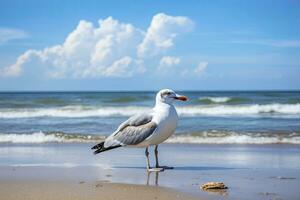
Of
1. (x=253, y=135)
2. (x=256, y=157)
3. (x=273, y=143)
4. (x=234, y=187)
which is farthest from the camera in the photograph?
(x=253, y=135)

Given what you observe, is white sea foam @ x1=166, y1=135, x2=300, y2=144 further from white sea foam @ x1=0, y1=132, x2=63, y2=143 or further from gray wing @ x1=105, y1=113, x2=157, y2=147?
gray wing @ x1=105, y1=113, x2=157, y2=147

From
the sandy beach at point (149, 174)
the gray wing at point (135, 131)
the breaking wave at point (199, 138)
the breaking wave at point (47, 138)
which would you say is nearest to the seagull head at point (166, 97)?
the gray wing at point (135, 131)

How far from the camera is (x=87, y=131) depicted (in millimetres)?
14766

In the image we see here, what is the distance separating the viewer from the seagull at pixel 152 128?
7.67 metres

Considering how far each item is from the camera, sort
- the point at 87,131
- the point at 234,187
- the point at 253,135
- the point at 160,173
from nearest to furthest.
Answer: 1. the point at 234,187
2. the point at 160,173
3. the point at 253,135
4. the point at 87,131

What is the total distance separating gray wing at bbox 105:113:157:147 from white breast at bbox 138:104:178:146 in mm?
70

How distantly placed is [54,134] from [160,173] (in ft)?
21.9

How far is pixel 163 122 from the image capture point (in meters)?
7.63

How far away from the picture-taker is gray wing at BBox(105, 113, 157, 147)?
7.75m

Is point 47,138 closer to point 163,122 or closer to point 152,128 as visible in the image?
point 152,128

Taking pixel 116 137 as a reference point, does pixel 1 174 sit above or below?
below

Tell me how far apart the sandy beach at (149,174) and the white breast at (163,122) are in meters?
0.53

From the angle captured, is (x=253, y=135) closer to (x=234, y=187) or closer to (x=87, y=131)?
(x=87, y=131)

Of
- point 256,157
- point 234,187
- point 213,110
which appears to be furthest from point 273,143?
point 213,110
